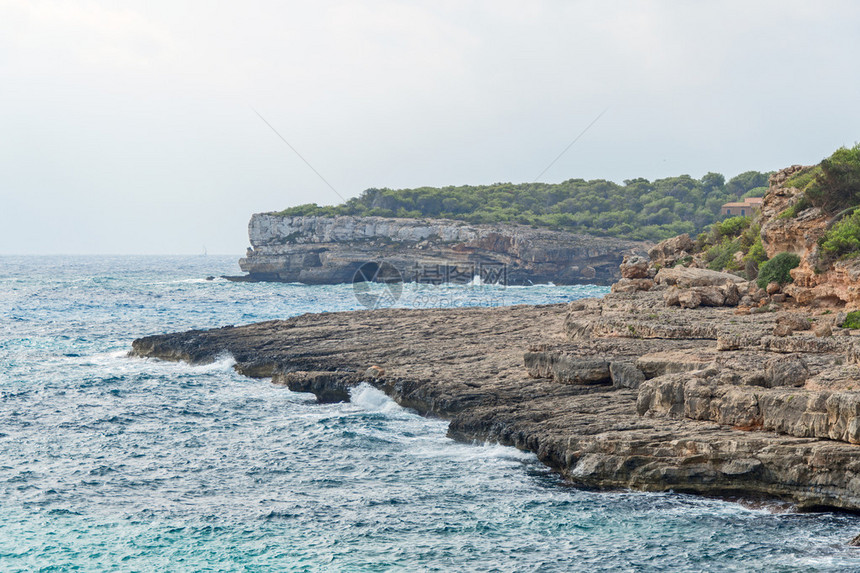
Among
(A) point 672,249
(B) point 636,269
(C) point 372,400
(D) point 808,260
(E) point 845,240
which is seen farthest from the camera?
(A) point 672,249

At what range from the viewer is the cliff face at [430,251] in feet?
320

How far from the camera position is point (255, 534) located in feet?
53.8

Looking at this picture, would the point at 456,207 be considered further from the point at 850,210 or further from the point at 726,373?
the point at 726,373

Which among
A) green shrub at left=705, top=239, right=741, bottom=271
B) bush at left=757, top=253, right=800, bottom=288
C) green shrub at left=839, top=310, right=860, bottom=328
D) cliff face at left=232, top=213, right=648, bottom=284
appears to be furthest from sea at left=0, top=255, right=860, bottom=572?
cliff face at left=232, top=213, right=648, bottom=284

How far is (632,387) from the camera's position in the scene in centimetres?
2242

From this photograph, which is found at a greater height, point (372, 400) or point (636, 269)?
point (636, 269)

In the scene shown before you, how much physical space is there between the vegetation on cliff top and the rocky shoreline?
75809 millimetres

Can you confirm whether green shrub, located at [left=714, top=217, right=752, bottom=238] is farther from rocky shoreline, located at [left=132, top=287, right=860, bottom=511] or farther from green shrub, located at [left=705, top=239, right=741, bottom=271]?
rocky shoreline, located at [left=132, top=287, right=860, bottom=511]

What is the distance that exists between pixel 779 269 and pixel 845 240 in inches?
155

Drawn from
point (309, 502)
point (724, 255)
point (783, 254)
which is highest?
point (724, 255)

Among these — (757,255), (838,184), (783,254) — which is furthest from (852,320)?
(757,255)

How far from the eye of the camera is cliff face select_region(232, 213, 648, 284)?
97688 mm

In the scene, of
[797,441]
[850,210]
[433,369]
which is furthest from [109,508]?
[850,210]

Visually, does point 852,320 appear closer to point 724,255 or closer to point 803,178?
point 803,178
